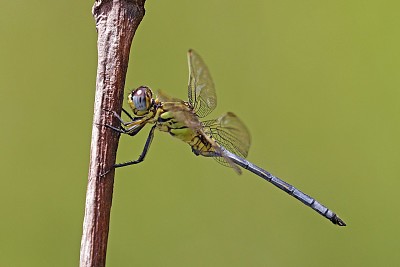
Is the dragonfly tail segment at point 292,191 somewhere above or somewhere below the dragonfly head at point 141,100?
below

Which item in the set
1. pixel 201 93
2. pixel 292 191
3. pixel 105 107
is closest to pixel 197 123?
pixel 201 93

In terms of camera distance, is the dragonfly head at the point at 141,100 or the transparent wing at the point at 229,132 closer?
the dragonfly head at the point at 141,100

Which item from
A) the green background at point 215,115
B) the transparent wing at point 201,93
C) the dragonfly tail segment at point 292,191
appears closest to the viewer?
the transparent wing at point 201,93

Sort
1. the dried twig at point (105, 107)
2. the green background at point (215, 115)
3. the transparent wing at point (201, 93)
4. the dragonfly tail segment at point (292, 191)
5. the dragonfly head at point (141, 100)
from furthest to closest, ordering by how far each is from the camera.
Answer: the green background at point (215, 115) < the dragonfly tail segment at point (292, 191) < the transparent wing at point (201, 93) < the dragonfly head at point (141, 100) < the dried twig at point (105, 107)

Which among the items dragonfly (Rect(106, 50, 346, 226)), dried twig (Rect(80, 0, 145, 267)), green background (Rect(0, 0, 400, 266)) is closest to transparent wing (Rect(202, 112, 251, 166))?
dragonfly (Rect(106, 50, 346, 226))

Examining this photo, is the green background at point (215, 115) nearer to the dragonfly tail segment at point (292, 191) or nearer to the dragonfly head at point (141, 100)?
the dragonfly tail segment at point (292, 191)

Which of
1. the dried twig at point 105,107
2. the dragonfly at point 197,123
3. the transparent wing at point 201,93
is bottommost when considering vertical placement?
the dried twig at point 105,107

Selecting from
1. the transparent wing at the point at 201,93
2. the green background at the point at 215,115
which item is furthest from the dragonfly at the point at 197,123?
the green background at the point at 215,115
